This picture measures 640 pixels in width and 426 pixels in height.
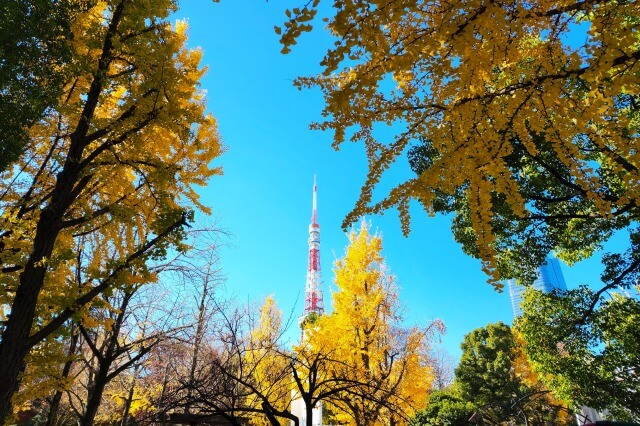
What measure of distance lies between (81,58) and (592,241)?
854cm

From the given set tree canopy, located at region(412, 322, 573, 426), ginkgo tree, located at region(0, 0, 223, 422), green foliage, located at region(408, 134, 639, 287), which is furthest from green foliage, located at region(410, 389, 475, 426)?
ginkgo tree, located at region(0, 0, 223, 422)

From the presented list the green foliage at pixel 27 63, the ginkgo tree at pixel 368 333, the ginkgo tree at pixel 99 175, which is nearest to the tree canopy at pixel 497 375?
the ginkgo tree at pixel 368 333

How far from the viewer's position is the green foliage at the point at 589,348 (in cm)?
634

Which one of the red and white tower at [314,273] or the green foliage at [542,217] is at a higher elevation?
the red and white tower at [314,273]

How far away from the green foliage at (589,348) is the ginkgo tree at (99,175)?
22.2 feet

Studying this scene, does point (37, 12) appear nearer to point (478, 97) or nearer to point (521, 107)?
point (478, 97)

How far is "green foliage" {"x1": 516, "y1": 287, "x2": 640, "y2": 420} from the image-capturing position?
6.34m

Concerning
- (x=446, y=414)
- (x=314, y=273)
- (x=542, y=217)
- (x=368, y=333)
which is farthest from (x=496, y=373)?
(x=314, y=273)

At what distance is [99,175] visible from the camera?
17.3 feet

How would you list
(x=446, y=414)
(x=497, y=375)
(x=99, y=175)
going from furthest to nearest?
(x=497, y=375), (x=446, y=414), (x=99, y=175)

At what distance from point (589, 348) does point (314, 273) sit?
3854 cm

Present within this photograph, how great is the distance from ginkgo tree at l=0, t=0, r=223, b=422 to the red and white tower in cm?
3535

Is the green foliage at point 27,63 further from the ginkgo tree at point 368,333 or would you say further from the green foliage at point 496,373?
the green foliage at point 496,373

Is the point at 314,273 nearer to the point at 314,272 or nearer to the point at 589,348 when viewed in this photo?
the point at 314,272
